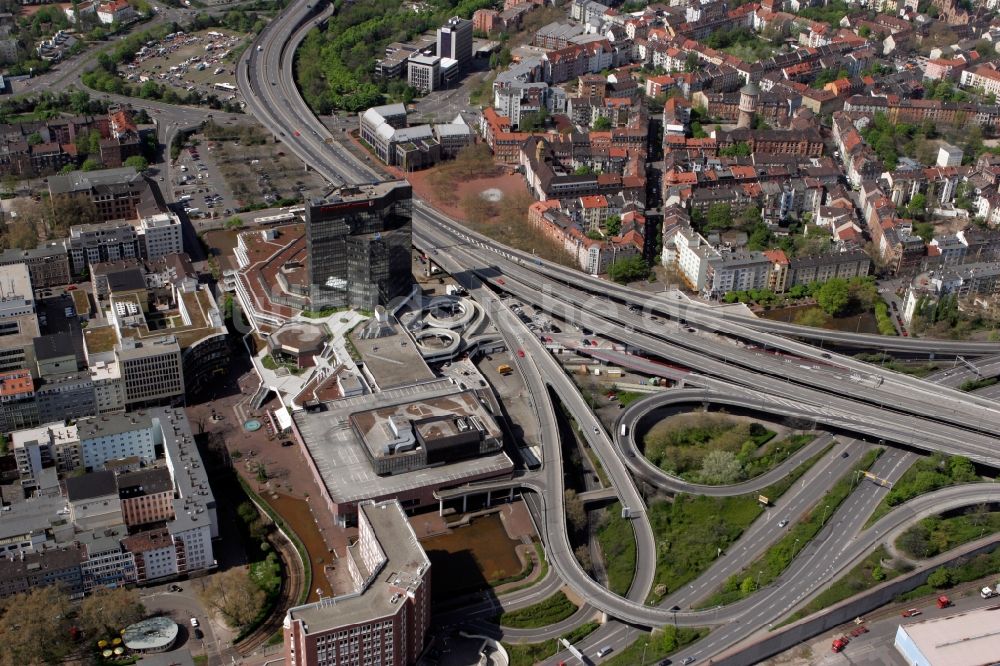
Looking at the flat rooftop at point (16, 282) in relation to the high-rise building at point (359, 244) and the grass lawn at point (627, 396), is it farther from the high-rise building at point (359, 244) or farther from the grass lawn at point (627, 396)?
the grass lawn at point (627, 396)

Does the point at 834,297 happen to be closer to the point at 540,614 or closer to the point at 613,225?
the point at 613,225

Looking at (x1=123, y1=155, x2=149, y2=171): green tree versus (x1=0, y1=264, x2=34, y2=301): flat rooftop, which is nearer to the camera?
(x1=0, y1=264, x2=34, y2=301): flat rooftop

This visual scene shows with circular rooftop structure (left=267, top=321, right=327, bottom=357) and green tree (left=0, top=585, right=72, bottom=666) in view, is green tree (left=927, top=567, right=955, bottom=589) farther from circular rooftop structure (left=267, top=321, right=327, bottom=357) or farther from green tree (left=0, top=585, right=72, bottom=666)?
green tree (left=0, top=585, right=72, bottom=666)

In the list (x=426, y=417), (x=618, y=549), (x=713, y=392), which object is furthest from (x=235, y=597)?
(x=713, y=392)

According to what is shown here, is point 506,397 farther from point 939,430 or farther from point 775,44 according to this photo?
point 775,44

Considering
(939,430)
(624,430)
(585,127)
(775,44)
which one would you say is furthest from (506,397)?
(775,44)

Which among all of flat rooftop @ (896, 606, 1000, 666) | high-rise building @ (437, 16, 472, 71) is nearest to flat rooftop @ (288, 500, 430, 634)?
flat rooftop @ (896, 606, 1000, 666)

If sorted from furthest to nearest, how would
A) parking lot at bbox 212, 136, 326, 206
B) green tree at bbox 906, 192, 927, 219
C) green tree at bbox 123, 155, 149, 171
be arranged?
green tree at bbox 123, 155, 149, 171 < parking lot at bbox 212, 136, 326, 206 < green tree at bbox 906, 192, 927, 219
